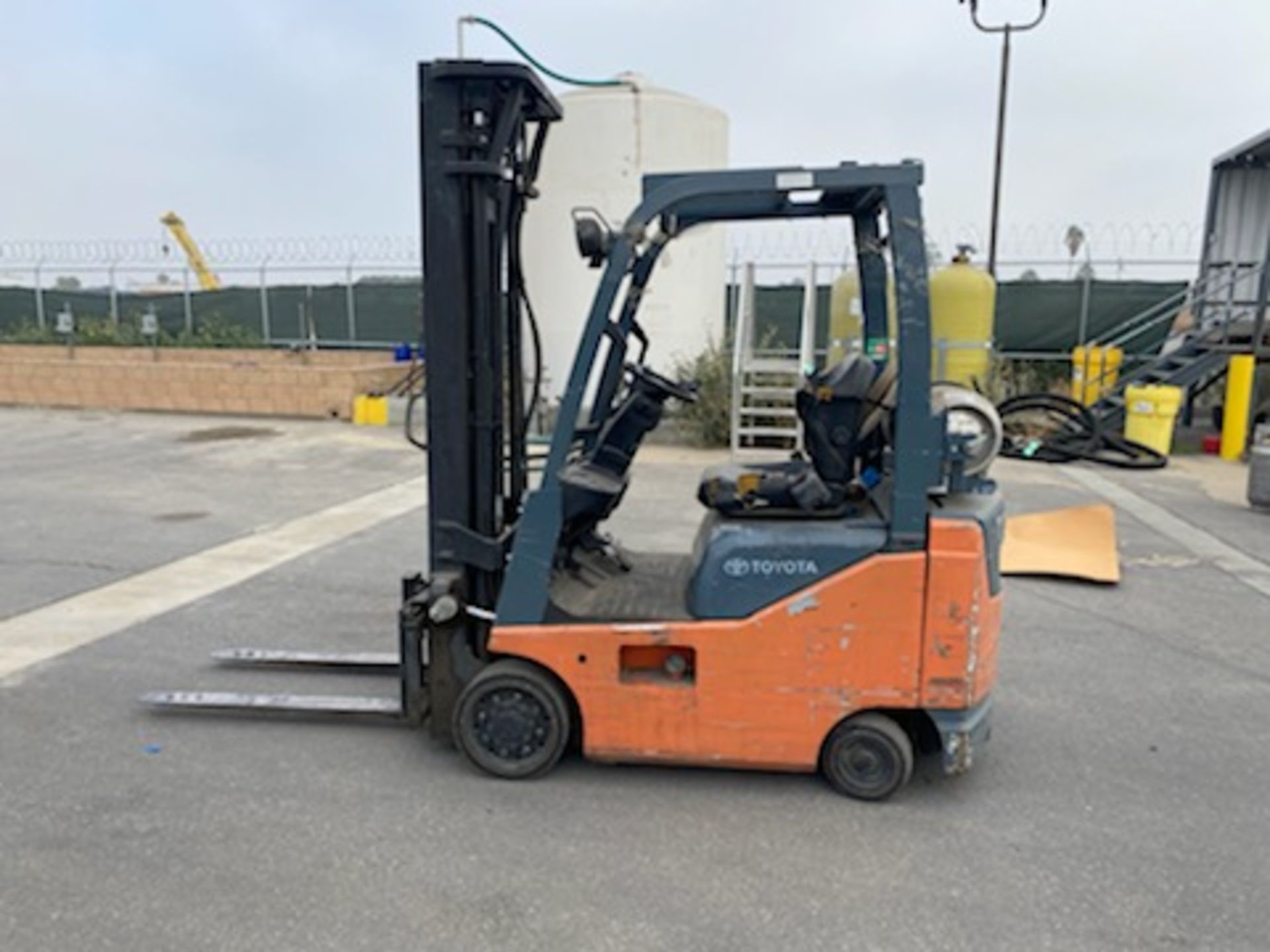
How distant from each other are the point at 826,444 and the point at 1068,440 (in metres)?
10.3

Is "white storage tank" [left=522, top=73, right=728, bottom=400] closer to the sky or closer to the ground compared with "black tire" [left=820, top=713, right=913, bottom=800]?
closer to the sky

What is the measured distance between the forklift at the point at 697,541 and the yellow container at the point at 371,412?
38.1 feet

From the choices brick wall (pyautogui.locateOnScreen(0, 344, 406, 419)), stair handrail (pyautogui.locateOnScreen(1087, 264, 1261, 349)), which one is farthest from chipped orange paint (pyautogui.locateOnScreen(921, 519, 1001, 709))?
stair handrail (pyautogui.locateOnScreen(1087, 264, 1261, 349))

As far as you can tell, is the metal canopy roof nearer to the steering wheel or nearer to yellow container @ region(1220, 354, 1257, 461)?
yellow container @ region(1220, 354, 1257, 461)

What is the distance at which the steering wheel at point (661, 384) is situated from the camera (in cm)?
365

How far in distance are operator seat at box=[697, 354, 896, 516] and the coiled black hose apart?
29.6 ft

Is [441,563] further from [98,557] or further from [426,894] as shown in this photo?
[98,557]

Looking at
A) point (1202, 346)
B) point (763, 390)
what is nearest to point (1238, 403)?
point (1202, 346)

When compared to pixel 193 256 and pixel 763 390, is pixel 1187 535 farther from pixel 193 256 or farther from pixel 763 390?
pixel 193 256

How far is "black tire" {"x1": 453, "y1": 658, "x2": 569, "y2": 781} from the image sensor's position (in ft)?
12.0

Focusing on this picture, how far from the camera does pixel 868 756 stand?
11.6ft

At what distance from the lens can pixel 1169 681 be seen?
16.1ft

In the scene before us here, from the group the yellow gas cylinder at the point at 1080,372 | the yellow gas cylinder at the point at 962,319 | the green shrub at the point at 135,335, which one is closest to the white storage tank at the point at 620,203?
the yellow gas cylinder at the point at 962,319

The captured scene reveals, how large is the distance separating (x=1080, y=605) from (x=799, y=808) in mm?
3536
